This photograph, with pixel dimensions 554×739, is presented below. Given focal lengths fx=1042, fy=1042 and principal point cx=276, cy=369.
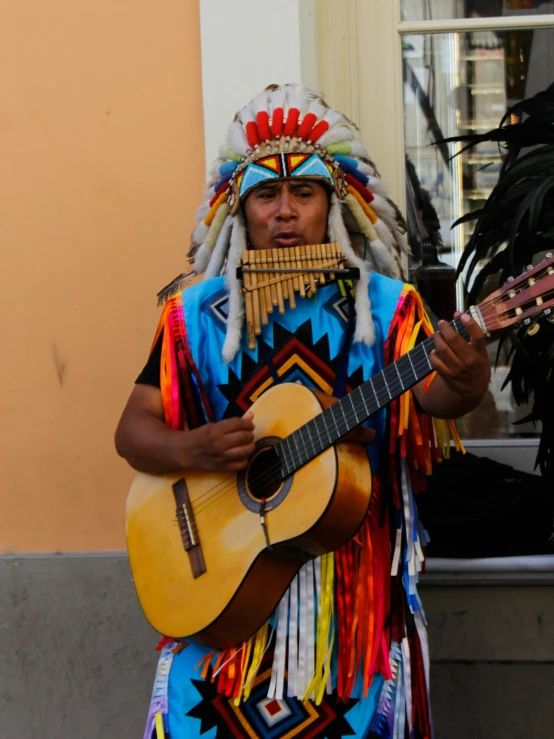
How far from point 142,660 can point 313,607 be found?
57.6 inches

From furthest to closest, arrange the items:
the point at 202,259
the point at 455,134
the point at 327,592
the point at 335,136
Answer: the point at 455,134, the point at 202,259, the point at 335,136, the point at 327,592

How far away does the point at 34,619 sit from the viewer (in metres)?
3.64

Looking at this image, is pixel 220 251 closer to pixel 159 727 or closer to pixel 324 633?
pixel 324 633

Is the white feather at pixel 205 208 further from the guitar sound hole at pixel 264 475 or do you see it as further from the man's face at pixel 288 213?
the guitar sound hole at pixel 264 475

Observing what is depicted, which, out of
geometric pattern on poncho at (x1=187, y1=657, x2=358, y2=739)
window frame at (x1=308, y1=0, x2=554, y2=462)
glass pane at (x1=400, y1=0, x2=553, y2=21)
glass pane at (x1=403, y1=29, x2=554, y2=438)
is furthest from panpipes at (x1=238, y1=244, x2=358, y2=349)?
glass pane at (x1=400, y1=0, x2=553, y2=21)

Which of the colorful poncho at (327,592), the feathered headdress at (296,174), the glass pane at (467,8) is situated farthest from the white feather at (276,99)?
the glass pane at (467,8)

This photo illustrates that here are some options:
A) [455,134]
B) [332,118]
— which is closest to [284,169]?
[332,118]

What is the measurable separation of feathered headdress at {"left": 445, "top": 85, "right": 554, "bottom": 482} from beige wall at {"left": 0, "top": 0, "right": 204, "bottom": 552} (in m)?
1.05

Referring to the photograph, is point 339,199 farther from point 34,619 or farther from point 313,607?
point 34,619

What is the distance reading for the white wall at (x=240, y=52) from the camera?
3.34 m

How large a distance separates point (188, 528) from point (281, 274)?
2.01ft

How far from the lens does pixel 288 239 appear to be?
2.44 metres

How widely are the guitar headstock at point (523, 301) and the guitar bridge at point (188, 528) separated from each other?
32.8 inches

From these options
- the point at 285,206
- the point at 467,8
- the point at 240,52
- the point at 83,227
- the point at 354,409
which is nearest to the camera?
the point at 354,409
